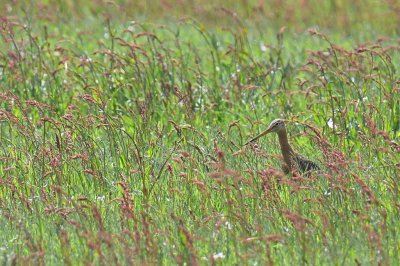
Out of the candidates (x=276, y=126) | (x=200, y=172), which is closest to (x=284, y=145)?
(x=276, y=126)

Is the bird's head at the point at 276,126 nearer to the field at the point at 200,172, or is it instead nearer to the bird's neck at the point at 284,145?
the bird's neck at the point at 284,145

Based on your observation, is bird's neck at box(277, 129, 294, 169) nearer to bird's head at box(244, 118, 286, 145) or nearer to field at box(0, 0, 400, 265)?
bird's head at box(244, 118, 286, 145)

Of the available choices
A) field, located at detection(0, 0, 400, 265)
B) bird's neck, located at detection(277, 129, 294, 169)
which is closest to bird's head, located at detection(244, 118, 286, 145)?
bird's neck, located at detection(277, 129, 294, 169)

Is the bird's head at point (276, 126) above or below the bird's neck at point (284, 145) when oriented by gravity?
above

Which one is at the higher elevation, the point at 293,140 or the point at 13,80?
the point at 13,80

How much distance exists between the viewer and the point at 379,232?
4082 mm

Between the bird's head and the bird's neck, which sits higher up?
the bird's head

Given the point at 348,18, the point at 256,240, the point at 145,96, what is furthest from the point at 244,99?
the point at 348,18

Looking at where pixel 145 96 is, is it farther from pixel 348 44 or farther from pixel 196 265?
pixel 348 44

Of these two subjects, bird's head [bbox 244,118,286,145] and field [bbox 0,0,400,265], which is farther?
bird's head [bbox 244,118,286,145]

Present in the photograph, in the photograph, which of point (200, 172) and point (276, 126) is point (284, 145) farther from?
point (200, 172)

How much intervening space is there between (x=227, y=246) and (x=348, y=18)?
340 inches

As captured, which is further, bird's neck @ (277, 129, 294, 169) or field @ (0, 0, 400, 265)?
bird's neck @ (277, 129, 294, 169)

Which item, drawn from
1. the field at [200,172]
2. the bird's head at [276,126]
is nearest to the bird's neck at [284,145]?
the bird's head at [276,126]
